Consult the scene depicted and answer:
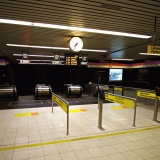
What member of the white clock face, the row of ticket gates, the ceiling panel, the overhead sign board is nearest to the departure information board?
the row of ticket gates

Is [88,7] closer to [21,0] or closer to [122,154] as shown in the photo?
[21,0]

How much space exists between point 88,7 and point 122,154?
11.4 feet

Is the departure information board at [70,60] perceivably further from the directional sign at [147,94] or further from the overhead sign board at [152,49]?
the overhead sign board at [152,49]

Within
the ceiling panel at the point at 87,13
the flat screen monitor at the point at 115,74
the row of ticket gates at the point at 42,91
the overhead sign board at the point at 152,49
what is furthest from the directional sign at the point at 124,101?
the flat screen monitor at the point at 115,74

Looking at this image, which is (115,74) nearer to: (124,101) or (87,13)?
(124,101)

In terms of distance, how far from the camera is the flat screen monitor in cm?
1653

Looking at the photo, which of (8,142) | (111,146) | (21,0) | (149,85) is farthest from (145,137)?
(149,85)

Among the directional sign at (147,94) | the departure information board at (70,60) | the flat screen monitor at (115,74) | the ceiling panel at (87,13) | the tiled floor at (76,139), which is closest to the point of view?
the tiled floor at (76,139)

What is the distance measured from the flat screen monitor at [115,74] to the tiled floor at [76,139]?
1153 cm

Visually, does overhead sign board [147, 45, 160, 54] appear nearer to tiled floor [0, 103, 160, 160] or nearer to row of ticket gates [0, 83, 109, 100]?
tiled floor [0, 103, 160, 160]

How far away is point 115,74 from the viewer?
1678cm

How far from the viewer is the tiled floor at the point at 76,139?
111 inches

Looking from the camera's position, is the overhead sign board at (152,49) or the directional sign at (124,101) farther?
the overhead sign board at (152,49)

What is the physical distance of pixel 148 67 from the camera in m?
14.1
